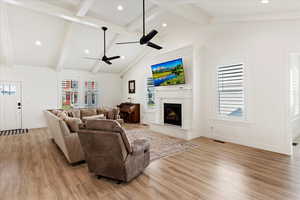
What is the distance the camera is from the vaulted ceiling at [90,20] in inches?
150

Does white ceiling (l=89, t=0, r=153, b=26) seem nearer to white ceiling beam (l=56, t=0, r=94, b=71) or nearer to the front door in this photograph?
white ceiling beam (l=56, t=0, r=94, b=71)

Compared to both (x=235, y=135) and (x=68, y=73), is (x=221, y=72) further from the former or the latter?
(x=68, y=73)

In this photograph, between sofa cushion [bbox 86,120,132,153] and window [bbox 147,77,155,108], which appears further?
window [bbox 147,77,155,108]

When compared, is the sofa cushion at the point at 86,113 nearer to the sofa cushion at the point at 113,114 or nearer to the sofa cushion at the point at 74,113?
the sofa cushion at the point at 74,113

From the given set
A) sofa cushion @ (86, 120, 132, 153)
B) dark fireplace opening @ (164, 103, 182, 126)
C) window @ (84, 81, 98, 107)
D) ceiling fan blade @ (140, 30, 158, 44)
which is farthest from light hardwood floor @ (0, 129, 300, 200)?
window @ (84, 81, 98, 107)

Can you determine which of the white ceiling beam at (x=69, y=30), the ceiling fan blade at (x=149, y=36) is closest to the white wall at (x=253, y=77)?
the ceiling fan blade at (x=149, y=36)

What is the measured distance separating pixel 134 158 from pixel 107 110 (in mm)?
4769

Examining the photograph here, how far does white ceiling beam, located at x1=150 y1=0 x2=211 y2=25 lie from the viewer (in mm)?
3725

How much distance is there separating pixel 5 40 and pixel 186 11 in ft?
18.9

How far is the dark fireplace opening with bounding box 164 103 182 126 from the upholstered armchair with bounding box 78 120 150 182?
2.92 m

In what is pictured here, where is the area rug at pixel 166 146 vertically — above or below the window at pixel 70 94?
below

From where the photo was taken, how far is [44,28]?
5.02 m

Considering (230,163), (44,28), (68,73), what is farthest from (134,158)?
(68,73)

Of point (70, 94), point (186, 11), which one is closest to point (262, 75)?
point (186, 11)
